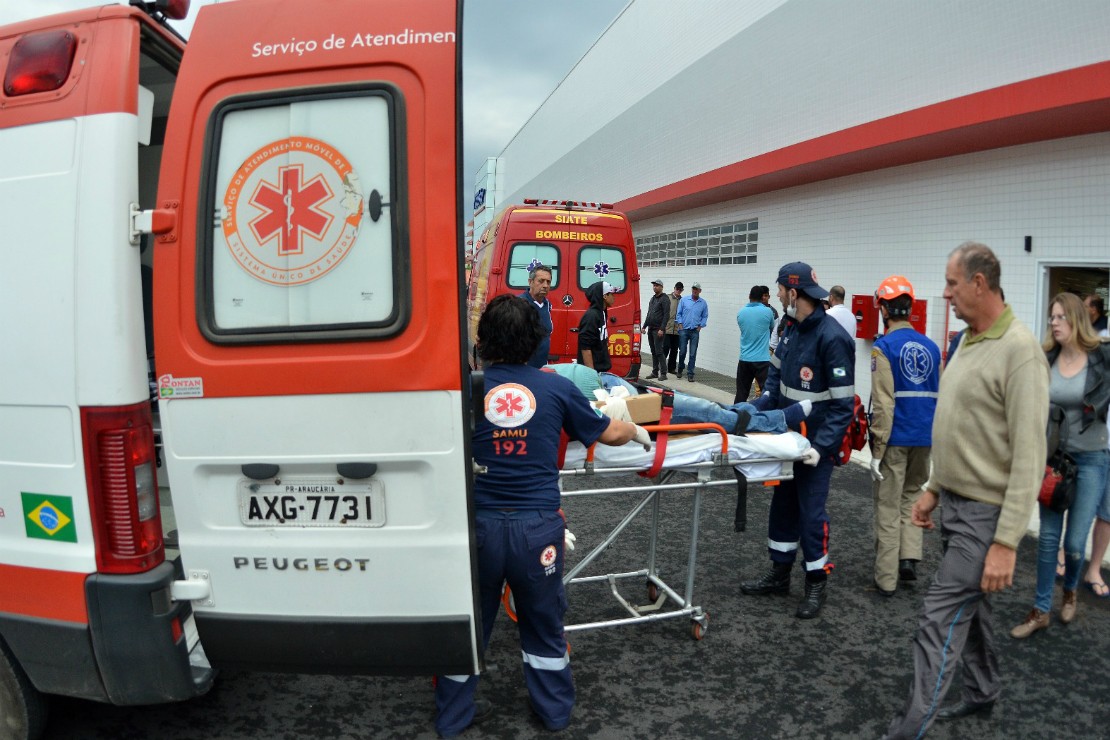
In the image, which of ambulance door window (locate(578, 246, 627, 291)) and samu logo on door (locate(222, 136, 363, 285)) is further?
ambulance door window (locate(578, 246, 627, 291))

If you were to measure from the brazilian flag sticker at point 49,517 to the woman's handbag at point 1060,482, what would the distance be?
432 centimetres

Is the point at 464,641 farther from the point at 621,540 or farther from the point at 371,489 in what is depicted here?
the point at 621,540

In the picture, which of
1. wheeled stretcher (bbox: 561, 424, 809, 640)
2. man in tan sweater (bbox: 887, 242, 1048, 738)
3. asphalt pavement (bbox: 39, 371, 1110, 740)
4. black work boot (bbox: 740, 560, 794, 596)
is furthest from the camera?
black work boot (bbox: 740, 560, 794, 596)

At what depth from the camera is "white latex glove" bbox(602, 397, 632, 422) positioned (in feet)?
13.4

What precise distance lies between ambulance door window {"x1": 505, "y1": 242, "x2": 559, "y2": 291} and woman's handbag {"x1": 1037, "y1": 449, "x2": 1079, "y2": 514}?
24.6ft

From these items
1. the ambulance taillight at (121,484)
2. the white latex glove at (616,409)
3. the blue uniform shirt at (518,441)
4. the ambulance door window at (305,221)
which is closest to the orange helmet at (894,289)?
the white latex glove at (616,409)

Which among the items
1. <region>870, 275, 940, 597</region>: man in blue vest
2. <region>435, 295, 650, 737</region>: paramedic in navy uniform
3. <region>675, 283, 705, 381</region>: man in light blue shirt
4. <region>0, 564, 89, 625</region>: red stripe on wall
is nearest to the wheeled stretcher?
<region>435, 295, 650, 737</region>: paramedic in navy uniform

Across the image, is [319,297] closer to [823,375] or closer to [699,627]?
[699,627]

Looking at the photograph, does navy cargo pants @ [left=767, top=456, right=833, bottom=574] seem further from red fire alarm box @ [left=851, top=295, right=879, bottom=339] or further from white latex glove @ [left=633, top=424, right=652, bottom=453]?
red fire alarm box @ [left=851, top=295, right=879, bottom=339]

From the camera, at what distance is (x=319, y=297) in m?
2.52

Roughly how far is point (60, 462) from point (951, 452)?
315cm

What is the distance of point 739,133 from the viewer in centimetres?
1515

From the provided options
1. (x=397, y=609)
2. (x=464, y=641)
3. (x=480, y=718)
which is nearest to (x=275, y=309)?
(x=397, y=609)

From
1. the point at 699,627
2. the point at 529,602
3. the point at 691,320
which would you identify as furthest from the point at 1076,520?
the point at 691,320
